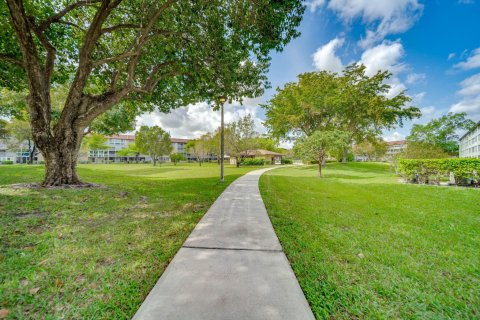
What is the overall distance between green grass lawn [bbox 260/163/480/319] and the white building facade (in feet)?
148

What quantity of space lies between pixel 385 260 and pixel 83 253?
4.68 m

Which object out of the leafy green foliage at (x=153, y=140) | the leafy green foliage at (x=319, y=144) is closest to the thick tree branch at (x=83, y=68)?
the leafy green foliage at (x=319, y=144)

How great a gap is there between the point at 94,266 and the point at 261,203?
451cm

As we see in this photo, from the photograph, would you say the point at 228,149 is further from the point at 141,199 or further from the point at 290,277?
the point at 290,277

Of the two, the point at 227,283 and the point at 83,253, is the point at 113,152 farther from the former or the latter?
the point at 227,283

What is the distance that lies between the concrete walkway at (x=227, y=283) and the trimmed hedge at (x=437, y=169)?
12300mm

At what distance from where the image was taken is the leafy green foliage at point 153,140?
40719 millimetres

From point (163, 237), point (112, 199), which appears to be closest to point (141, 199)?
point (112, 199)

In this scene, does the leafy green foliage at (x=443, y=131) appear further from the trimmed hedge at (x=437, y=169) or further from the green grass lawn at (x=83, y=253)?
the green grass lawn at (x=83, y=253)

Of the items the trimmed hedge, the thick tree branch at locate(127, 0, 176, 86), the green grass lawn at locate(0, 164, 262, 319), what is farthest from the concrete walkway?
the trimmed hedge

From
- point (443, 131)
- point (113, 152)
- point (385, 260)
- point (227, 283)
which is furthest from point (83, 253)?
point (113, 152)

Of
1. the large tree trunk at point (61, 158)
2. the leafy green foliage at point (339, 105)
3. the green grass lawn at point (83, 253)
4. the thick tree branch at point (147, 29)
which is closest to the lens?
the green grass lawn at point (83, 253)

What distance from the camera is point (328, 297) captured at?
202cm

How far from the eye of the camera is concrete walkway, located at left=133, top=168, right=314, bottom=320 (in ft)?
5.61
